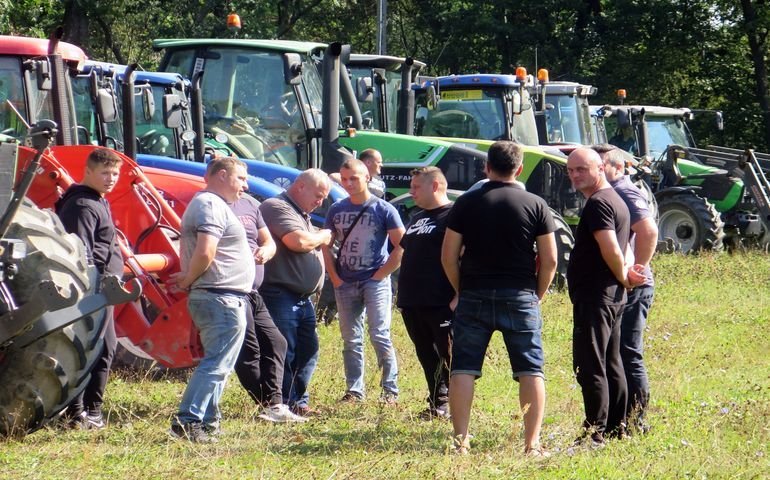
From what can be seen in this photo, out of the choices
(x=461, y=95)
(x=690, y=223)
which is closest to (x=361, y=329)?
(x=461, y=95)

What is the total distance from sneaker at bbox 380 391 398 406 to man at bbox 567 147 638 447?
1646 millimetres

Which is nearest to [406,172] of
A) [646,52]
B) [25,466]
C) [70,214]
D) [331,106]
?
[331,106]

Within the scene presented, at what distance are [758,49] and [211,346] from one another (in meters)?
29.2

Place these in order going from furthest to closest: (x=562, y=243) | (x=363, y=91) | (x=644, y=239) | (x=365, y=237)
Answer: (x=363, y=91) → (x=562, y=243) → (x=365, y=237) → (x=644, y=239)

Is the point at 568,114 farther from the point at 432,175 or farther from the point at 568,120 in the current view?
the point at 432,175

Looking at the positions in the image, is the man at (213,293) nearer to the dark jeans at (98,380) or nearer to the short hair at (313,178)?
the dark jeans at (98,380)

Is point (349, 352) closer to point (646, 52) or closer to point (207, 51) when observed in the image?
point (207, 51)

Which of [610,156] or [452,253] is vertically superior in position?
[610,156]

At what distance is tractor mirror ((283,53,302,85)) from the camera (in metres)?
11.3

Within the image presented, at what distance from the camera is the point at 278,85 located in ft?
38.5

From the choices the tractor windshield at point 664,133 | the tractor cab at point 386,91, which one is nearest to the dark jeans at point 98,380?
the tractor cab at point 386,91

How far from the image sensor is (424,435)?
696cm

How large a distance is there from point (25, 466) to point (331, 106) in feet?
20.7

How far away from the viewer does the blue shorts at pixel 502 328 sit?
20.3ft
